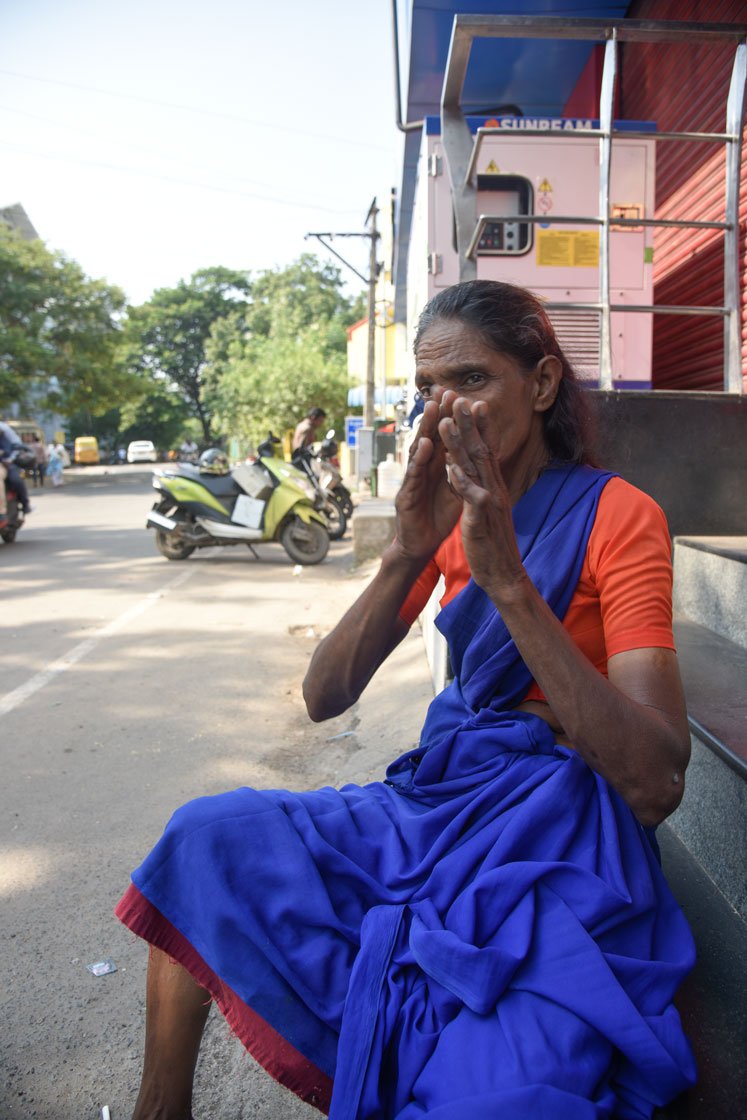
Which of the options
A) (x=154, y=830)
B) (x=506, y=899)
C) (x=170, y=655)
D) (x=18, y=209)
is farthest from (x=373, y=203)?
(x=18, y=209)

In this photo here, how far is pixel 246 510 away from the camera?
9.01 metres

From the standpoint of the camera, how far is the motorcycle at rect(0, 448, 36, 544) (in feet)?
35.8

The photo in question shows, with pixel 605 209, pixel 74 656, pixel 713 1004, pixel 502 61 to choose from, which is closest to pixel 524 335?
pixel 713 1004

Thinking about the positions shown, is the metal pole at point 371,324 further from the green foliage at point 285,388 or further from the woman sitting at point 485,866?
the woman sitting at point 485,866

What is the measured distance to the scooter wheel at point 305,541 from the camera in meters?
9.00

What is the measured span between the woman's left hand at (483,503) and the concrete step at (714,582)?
167 centimetres

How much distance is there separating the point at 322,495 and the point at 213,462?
1.30 meters

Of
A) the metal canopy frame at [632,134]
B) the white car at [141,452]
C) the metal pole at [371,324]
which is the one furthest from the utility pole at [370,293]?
the white car at [141,452]

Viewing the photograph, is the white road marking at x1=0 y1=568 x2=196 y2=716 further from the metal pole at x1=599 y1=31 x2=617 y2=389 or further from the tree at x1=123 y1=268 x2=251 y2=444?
the tree at x1=123 y1=268 x2=251 y2=444

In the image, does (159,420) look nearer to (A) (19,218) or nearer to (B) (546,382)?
(A) (19,218)

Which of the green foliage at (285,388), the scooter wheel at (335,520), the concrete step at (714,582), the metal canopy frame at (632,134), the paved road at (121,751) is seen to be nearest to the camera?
the paved road at (121,751)

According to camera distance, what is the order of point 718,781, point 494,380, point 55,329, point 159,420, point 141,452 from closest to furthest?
point 494,380
point 718,781
point 55,329
point 141,452
point 159,420

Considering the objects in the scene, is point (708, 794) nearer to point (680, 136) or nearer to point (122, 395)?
point (680, 136)

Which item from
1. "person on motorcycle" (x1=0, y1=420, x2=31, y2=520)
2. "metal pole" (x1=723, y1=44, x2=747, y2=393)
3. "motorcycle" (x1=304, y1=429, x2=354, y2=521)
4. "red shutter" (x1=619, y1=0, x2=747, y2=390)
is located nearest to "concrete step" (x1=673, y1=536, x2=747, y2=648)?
"metal pole" (x1=723, y1=44, x2=747, y2=393)
